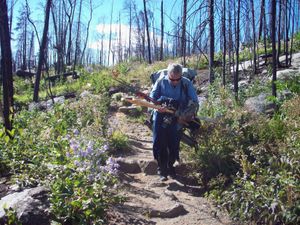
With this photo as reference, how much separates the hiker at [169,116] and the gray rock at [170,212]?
1017mm

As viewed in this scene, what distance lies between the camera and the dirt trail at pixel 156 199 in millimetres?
4109

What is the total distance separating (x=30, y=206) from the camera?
3.40m

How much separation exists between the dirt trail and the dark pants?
28cm

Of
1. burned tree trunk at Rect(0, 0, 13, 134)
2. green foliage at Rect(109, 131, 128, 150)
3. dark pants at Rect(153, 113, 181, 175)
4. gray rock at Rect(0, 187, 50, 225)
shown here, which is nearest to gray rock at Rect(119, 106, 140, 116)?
green foliage at Rect(109, 131, 128, 150)

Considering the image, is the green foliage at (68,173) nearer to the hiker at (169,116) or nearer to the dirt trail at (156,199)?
the dirt trail at (156,199)

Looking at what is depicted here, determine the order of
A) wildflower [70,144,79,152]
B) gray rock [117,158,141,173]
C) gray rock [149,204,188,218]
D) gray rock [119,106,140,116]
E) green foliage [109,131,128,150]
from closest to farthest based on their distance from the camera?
wildflower [70,144,79,152], gray rock [149,204,188,218], gray rock [117,158,141,173], green foliage [109,131,128,150], gray rock [119,106,140,116]

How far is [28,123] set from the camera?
7.56m

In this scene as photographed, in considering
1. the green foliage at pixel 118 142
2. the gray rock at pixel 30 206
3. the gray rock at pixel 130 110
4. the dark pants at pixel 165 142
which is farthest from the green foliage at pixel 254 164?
the gray rock at pixel 130 110

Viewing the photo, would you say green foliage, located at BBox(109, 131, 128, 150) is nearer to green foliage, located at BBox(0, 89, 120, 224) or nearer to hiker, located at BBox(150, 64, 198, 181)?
green foliage, located at BBox(0, 89, 120, 224)

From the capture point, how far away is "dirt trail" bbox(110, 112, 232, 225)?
4109 mm

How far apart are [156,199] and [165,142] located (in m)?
0.91

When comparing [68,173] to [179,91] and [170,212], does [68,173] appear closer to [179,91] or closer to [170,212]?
[170,212]

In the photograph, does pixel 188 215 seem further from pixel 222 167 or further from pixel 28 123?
pixel 28 123

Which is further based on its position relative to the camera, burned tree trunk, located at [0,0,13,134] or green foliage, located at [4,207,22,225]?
burned tree trunk, located at [0,0,13,134]
